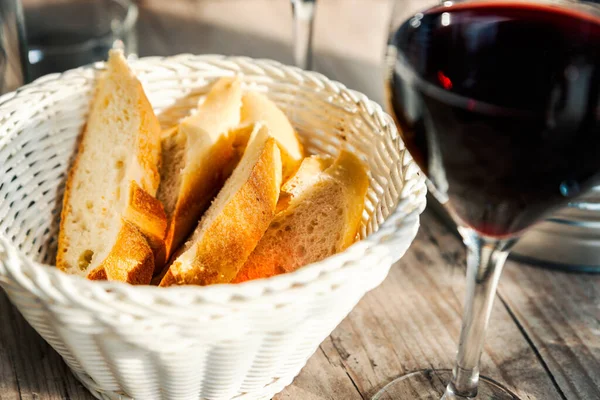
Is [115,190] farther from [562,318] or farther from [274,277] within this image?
[562,318]

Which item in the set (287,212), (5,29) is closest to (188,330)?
(287,212)

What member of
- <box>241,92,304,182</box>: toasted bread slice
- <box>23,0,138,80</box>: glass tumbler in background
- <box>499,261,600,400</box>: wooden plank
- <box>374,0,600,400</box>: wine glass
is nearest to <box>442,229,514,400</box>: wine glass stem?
<box>374,0,600,400</box>: wine glass

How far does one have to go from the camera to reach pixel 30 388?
0.66 meters

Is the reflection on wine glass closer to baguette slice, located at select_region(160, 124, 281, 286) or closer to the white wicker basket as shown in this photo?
the white wicker basket

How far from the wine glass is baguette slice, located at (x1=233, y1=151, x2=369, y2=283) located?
154 millimetres

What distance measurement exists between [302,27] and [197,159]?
14.4 inches

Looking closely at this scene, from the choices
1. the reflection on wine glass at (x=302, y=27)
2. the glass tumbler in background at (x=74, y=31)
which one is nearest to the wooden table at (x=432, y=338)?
the reflection on wine glass at (x=302, y=27)

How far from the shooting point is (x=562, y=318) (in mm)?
784

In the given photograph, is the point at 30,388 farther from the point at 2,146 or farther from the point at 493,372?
the point at 493,372

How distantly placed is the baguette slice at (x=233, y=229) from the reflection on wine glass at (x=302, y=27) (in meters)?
0.37

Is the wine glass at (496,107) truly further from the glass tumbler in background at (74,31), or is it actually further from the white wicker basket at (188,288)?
the glass tumbler in background at (74,31)

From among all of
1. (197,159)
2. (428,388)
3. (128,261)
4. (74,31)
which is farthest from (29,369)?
(74,31)

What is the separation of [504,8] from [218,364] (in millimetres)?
357

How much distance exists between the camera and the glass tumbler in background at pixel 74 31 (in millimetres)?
Result: 1164
